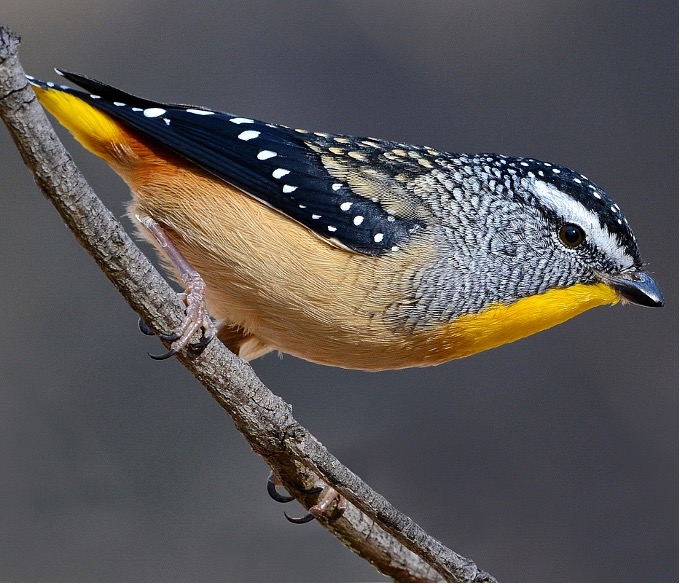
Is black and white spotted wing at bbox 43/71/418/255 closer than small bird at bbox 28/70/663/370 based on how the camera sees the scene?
No

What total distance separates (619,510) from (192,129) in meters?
5.02

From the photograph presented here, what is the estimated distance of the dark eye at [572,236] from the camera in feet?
16.7

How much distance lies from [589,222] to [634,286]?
1.41 ft

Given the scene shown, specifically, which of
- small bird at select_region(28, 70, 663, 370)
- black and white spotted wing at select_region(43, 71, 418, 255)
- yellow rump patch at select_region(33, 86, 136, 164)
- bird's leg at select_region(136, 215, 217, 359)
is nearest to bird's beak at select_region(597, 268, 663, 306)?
small bird at select_region(28, 70, 663, 370)

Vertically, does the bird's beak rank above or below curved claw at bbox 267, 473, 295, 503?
Answer: above

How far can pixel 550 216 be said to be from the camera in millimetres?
5168

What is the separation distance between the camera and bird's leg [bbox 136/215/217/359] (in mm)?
4234

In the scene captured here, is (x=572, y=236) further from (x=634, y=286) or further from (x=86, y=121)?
(x=86, y=121)

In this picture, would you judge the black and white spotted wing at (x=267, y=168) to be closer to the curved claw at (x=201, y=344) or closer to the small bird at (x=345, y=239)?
the small bird at (x=345, y=239)

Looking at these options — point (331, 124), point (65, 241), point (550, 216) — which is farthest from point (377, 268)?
point (65, 241)

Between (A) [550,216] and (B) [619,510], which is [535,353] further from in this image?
(A) [550,216]

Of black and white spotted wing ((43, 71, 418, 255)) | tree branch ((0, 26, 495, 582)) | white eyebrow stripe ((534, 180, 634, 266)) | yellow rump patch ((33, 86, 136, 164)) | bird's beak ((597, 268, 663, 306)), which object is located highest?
white eyebrow stripe ((534, 180, 634, 266))

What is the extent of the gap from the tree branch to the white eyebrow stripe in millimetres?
1829

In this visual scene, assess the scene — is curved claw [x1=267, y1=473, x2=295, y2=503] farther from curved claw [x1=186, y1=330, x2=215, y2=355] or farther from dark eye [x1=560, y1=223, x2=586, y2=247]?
dark eye [x1=560, y1=223, x2=586, y2=247]
